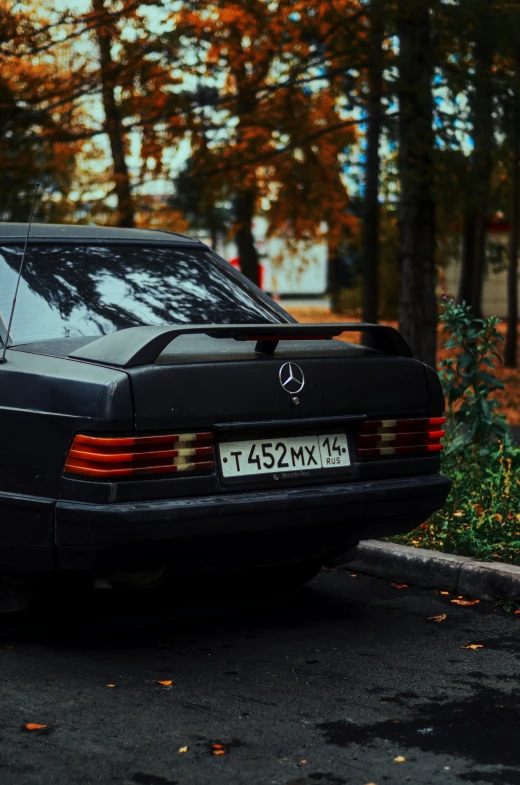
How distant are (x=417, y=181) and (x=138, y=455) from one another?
312 inches

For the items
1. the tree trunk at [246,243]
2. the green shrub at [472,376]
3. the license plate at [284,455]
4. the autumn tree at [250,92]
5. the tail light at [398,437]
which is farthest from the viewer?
the tree trunk at [246,243]

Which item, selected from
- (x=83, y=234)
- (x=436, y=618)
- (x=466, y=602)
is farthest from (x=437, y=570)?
(x=83, y=234)

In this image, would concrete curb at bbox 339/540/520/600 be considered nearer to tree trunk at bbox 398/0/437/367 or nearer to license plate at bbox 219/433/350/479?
license plate at bbox 219/433/350/479

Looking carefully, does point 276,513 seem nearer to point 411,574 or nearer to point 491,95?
point 411,574

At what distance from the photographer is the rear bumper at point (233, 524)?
407cm

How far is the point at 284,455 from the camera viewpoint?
4387mm

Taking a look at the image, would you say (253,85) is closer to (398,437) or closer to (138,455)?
(398,437)

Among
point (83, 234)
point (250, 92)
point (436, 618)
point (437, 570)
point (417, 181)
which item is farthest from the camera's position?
point (250, 92)

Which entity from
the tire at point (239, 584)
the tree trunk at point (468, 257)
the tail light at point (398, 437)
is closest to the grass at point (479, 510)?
the tire at point (239, 584)

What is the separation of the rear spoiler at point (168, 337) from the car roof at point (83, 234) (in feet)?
3.24

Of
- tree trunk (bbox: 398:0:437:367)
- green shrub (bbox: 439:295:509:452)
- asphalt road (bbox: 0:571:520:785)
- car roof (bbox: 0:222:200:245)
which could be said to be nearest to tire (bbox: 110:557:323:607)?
asphalt road (bbox: 0:571:520:785)

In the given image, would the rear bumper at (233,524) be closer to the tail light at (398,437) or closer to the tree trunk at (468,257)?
the tail light at (398,437)

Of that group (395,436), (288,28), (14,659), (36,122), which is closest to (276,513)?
(395,436)

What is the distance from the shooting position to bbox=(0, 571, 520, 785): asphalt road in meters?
3.32
